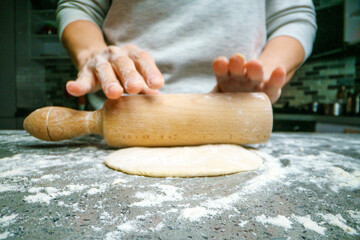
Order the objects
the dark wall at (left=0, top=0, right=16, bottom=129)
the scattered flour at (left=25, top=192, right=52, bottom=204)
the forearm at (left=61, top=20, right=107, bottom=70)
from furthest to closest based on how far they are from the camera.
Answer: the dark wall at (left=0, top=0, right=16, bottom=129) → the forearm at (left=61, top=20, right=107, bottom=70) → the scattered flour at (left=25, top=192, right=52, bottom=204)

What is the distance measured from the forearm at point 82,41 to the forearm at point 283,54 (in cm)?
87

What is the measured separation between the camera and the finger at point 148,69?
0.83 metres

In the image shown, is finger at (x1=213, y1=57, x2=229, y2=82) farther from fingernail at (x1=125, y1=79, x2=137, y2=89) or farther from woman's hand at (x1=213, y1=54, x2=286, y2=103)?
fingernail at (x1=125, y1=79, x2=137, y2=89)

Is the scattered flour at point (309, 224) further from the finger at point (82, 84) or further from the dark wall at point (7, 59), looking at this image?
the dark wall at point (7, 59)

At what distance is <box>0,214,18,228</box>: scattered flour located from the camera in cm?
39

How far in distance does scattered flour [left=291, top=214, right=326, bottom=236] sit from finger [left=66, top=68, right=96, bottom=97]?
2.56 ft

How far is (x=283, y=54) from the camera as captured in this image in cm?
121

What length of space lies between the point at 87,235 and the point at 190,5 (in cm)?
122

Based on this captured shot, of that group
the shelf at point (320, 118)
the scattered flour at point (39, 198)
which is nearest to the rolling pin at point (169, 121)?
the scattered flour at point (39, 198)

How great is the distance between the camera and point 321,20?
3.00 meters

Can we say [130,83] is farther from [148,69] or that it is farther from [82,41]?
[82,41]

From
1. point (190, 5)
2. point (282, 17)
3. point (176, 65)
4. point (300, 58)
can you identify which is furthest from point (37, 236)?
point (282, 17)

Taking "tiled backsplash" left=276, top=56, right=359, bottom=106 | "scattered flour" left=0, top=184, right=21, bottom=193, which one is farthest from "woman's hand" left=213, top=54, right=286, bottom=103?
"tiled backsplash" left=276, top=56, right=359, bottom=106

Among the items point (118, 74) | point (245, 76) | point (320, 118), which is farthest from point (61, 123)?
point (320, 118)
